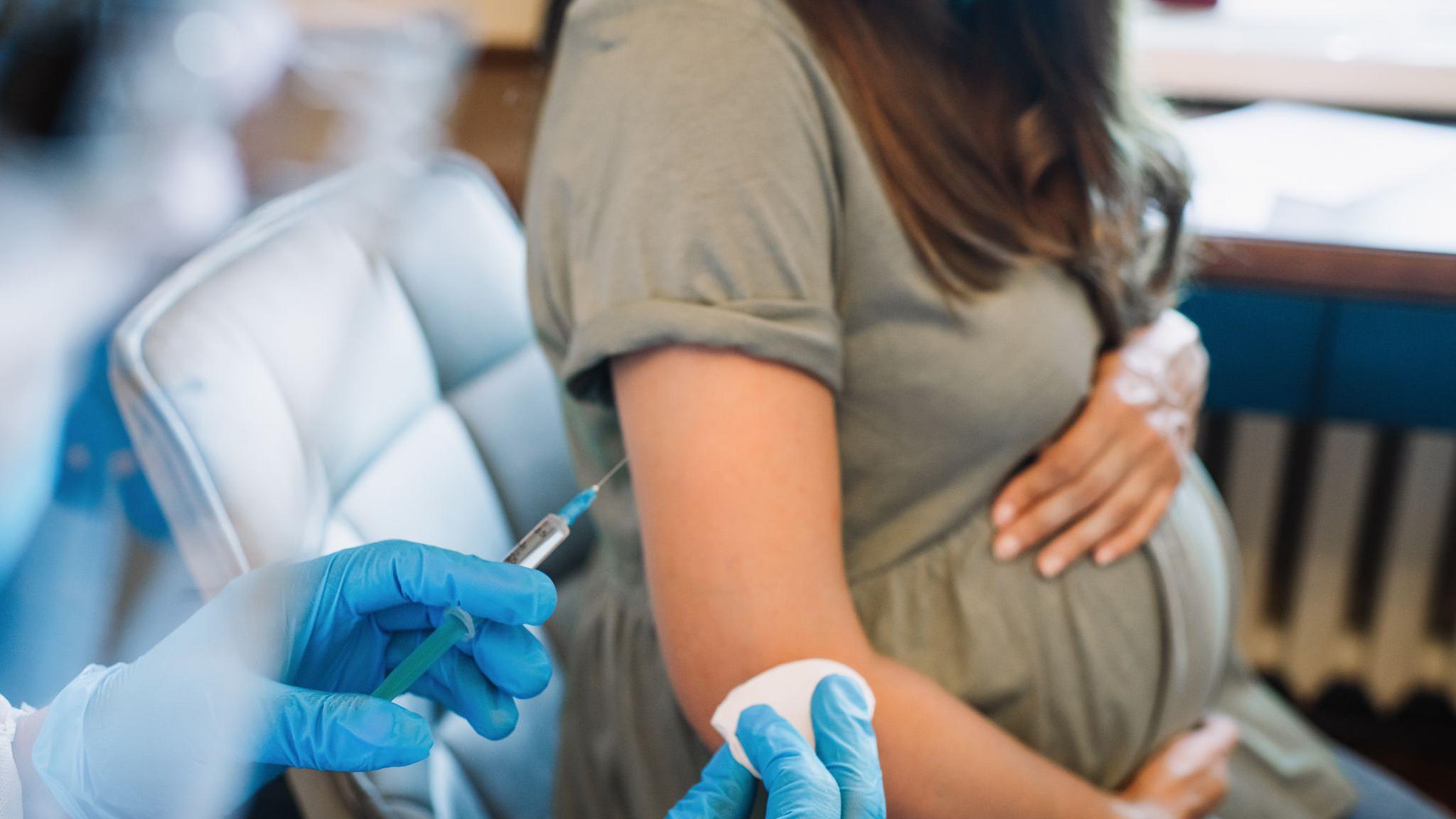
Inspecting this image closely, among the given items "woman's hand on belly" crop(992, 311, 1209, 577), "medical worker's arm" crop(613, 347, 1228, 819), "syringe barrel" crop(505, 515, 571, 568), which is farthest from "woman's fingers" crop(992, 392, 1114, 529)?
"syringe barrel" crop(505, 515, 571, 568)

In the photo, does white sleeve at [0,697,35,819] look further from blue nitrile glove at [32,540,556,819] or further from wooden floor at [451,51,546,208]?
wooden floor at [451,51,546,208]

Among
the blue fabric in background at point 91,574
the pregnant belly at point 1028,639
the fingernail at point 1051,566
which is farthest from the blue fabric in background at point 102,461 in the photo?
the fingernail at point 1051,566

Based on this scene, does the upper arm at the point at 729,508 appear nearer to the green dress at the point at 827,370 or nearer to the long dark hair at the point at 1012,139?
the green dress at the point at 827,370

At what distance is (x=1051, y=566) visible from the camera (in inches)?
27.7

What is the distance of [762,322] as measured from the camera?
541 millimetres

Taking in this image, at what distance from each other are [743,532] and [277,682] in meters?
0.22

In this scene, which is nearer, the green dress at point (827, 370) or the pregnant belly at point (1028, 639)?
the green dress at point (827, 370)

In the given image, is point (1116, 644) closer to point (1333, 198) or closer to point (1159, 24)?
point (1333, 198)

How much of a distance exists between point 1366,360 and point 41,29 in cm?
121

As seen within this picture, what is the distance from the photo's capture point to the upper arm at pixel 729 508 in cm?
54

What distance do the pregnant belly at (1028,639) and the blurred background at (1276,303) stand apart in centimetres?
36

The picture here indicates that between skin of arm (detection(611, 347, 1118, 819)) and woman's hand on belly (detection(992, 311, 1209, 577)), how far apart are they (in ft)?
0.54

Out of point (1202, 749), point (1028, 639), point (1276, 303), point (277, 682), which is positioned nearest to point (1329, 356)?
point (1276, 303)

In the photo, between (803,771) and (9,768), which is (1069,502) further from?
(9,768)
